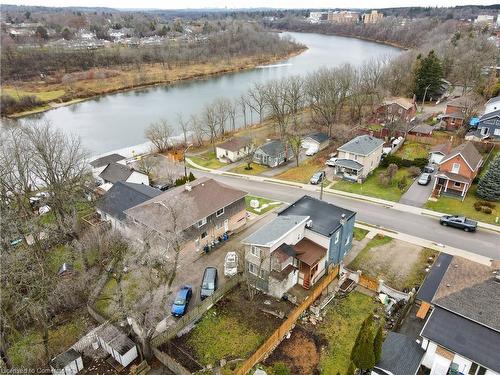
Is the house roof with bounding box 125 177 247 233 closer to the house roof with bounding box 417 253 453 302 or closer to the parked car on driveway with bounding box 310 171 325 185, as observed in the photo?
the parked car on driveway with bounding box 310 171 325 185

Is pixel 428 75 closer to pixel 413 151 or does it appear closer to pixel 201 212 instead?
pixel 413 151

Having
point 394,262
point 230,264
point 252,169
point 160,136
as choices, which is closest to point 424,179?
point 394,262

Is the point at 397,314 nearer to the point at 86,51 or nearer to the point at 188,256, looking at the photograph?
the point at 188,256

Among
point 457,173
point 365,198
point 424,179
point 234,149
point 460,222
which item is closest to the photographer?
point 460,222

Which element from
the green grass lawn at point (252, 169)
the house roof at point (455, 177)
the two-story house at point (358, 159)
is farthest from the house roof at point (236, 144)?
the house roof at point (455, 177)

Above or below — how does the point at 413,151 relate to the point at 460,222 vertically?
below

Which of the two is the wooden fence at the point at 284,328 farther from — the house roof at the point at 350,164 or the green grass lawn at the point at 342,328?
the house roof at the point at 350,164

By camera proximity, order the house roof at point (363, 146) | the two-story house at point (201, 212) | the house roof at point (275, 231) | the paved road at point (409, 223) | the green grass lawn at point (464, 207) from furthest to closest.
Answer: the house roof at point (363, 146) < the green grass lawn at point (464, 207) < the paved road at point (409, 223) < the two-story house at point (201, 212) < the house roof at point (275, 231)
